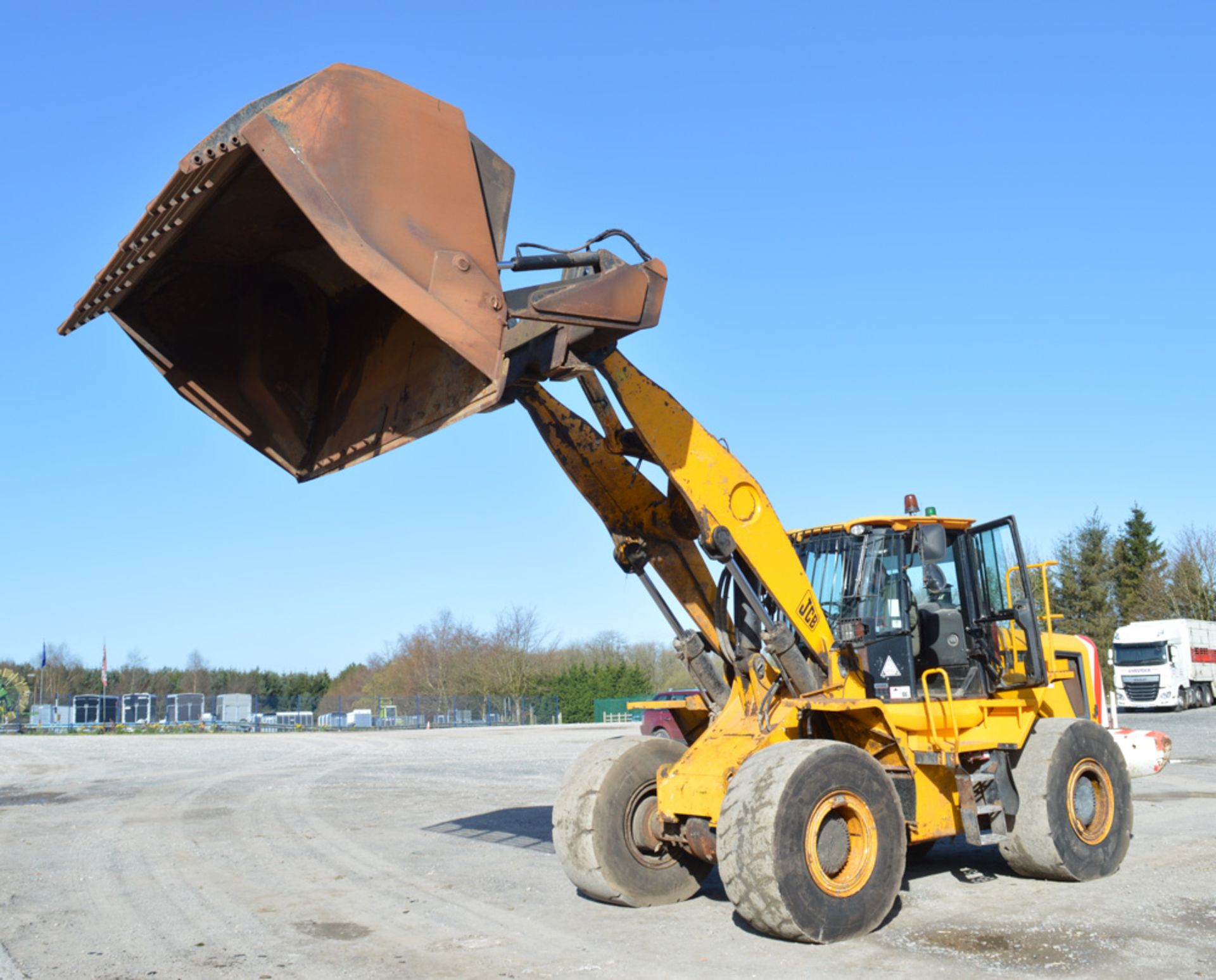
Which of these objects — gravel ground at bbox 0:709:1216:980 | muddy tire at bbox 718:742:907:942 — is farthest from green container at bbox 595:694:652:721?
muddy tire at bbox 718:742:907:942

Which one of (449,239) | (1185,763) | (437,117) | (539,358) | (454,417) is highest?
(437,117)

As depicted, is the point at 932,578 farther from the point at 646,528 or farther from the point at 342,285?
the point at 342,285

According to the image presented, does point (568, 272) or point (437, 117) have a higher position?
point (437, 117)

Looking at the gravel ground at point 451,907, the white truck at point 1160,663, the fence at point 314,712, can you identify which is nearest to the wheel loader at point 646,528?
the gravel ground at point 451,907

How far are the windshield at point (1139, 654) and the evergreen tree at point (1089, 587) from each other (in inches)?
602

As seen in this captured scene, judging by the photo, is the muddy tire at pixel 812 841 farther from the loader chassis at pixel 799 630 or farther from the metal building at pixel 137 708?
the metal building at pixel 137 708

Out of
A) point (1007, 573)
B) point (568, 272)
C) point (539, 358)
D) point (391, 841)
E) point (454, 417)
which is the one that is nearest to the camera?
point (454, 417)

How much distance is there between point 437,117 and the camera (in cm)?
589

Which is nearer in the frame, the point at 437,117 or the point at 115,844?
the point at 437,117

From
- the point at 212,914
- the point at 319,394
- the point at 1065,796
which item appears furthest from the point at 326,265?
the point at 1065,796

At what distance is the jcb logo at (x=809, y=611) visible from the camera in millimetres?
7711

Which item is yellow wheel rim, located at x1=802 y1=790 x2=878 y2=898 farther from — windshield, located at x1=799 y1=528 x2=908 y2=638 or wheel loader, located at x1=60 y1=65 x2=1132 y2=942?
windshield, located at x1=799 y1=528 x2=908 y2=638

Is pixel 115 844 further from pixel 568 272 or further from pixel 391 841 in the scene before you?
pixel 568 272

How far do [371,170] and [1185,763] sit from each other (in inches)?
741
